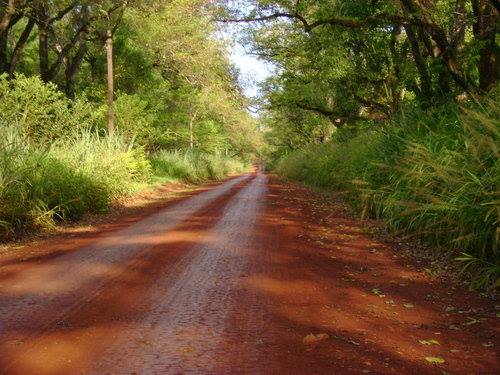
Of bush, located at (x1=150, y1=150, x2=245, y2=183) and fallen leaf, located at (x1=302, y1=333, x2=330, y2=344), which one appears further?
bush, located at (x1=150, y1=150, x2=245, y2=183)

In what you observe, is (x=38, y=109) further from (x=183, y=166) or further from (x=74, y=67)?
(x=183, y=166)

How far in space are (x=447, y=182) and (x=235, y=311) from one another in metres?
3.70

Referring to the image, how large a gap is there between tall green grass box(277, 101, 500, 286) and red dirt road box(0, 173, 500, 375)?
624 millimetres

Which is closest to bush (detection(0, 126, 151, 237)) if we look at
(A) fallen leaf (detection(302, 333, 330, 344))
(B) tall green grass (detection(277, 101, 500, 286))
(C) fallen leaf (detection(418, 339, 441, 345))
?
(B) tall green grass (detection(277, 101, 500, 286))

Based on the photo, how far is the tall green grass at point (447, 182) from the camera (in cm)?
605

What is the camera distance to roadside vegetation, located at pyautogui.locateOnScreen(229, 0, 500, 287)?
655 centimetres

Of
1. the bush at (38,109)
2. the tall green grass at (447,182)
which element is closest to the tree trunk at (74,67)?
the bush at (38,109)

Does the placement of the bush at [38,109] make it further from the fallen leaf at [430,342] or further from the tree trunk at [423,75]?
the fallen leaf at [430,342]

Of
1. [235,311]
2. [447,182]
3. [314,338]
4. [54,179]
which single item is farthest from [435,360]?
[54,179]

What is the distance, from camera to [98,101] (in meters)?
26.7

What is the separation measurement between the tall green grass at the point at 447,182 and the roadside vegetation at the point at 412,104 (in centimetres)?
2

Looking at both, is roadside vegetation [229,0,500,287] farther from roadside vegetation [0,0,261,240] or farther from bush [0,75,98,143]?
bush [0,75,98,143]

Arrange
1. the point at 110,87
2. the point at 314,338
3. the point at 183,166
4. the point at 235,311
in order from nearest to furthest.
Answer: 1. the point at 314,338
2. the point at 235,311
3. the point at 110,87
4. the point at 183,166

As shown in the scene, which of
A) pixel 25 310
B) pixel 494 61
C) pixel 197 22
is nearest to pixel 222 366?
pixel 25 310
